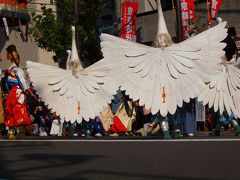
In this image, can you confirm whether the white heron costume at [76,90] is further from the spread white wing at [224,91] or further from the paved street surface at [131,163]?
the paved street surface at [131,163]

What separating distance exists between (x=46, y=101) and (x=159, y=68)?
112 inches

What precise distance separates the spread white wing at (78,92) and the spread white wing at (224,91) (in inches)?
75.5

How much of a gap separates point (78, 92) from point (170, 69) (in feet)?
8.23

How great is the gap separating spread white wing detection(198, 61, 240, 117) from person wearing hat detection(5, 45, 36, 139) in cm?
326

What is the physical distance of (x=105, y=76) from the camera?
991cm

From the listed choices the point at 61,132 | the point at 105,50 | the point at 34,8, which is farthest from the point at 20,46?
the point at 105,50

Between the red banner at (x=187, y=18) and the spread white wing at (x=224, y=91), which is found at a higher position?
the red banner at (x=187, y=18)

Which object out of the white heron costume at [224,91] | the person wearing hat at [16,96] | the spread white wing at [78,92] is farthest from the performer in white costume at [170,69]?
the person wearing hat at [16,96]

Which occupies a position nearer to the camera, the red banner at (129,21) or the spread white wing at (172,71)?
the spread white wing at (172,71)

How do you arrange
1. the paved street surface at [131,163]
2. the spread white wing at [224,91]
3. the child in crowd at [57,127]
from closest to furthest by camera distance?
the paved street surface at [131,163] < the spread white wing at [224,91] < the child in crowd at [57,127]

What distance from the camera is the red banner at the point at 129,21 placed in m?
19.8

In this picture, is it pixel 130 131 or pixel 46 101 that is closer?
pixel 46 101

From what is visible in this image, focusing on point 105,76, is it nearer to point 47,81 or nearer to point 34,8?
point 47,81

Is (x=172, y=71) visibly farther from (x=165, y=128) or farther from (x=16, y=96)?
(x=16, y=96)
